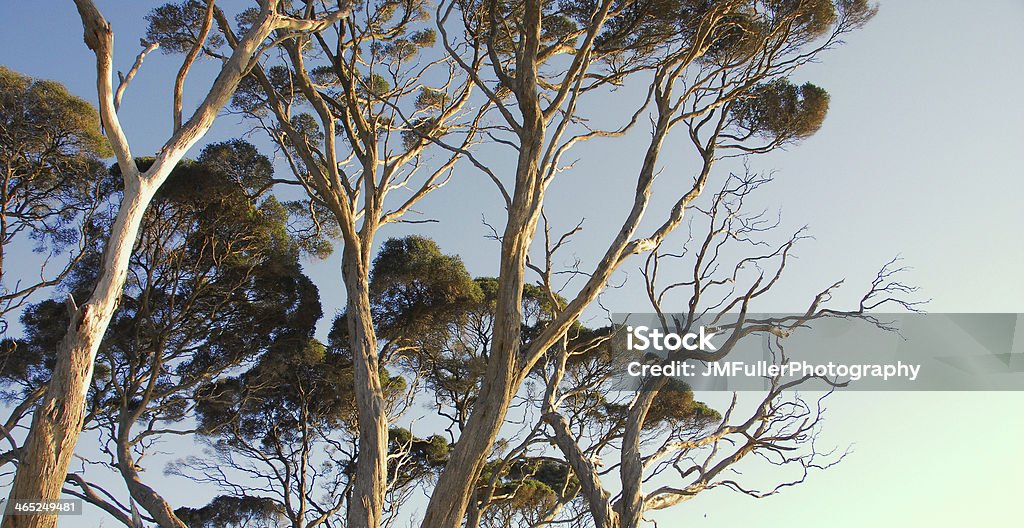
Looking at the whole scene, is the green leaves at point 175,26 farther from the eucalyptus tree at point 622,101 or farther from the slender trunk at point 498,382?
the slender trunk at point 498,382

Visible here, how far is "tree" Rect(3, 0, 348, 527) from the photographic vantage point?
3760 mm

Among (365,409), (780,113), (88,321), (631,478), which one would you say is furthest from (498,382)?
(780,113)

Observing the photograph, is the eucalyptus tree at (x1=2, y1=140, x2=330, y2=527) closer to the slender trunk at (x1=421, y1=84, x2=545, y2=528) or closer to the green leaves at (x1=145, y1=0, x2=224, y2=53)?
the green leaves at (x1=145, y1=0, x2=224, y2=53)

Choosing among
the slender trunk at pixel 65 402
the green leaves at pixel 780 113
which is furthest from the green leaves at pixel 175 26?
the green leaves at pixel 780 113

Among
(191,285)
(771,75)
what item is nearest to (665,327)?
(771,75)

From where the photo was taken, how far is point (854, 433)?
31.1 feet

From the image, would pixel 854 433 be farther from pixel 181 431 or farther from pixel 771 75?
pixel 181 431

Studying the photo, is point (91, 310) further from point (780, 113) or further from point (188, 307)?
point (780, 113)

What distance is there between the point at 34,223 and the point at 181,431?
3062 mm

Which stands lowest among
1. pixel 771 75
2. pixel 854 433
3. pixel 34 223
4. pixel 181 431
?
pixel 181 431

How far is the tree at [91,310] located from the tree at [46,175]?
18.8 ft

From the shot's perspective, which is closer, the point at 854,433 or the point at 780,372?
the point at 780,372

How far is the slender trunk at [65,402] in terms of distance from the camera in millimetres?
3744

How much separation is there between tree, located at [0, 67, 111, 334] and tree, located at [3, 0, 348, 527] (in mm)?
5733
